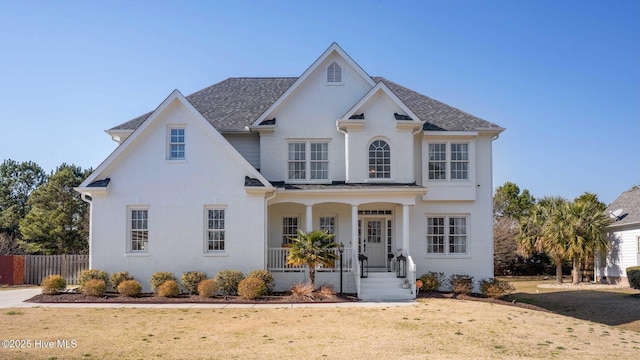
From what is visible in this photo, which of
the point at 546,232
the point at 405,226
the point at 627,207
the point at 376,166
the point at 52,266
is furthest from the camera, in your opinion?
the point at 627,207

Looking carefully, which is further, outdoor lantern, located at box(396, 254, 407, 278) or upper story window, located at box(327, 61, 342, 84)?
upper story window, located at box(327, 61, 342, 84)

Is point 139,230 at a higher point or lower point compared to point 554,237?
higher

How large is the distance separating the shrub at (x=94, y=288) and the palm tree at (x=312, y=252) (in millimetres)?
7147

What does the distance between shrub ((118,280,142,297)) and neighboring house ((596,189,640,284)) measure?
27.9 metres

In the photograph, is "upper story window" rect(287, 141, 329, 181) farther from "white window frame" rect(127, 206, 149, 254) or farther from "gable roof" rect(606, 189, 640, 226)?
"gable roof" rect(606, 189, 640, 226)

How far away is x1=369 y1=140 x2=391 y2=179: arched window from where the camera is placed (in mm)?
24719

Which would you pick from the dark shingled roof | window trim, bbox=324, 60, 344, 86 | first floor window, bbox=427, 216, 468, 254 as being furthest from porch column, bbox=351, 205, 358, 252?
window trim, bbox=324, 60, 344, 86

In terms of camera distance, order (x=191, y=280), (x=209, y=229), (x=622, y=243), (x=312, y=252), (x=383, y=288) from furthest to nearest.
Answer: (x=622, y=243)
(x=209, y=229)
(x=383, y=288)
(x=191, y=280)
(x=312, y=252)

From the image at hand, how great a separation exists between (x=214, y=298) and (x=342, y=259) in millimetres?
5828

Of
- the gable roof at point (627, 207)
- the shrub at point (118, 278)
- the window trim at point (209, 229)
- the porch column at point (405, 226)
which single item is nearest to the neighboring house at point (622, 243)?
the gable roof at point (627, 207)

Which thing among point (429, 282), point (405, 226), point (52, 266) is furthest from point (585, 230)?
point (52, 266)

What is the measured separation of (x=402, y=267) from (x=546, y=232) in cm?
1677

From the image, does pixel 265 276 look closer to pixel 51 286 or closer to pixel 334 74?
pixel 51 286

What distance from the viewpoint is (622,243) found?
3456 centimetres
